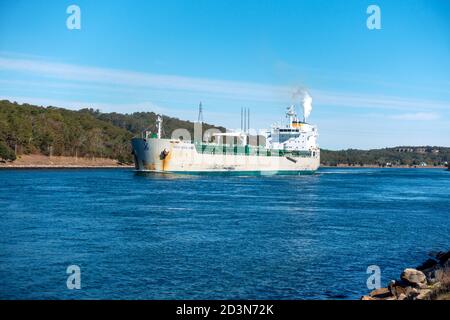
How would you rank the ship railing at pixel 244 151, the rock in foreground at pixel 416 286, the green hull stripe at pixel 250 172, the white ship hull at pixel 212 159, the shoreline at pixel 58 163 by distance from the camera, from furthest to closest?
the shoreline at pixel 58 163 < the ship railing at pixel 244 151 < the green hull stripe at pixel 250 172 < the white ship hull at pixel 212 159 < the rock in foreground at pixel 416 286

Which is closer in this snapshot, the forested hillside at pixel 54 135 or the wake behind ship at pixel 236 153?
the wake behind ship at pixel 236 153

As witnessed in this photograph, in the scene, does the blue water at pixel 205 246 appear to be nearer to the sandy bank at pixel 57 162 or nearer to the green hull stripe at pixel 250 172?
the green hull stripe at pixel 250 172

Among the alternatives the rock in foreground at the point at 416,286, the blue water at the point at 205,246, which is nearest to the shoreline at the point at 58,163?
the blue water at the point at 205,246

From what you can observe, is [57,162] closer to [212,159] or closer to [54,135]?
[54,135]

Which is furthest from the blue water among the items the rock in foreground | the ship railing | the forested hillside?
the forested hillside

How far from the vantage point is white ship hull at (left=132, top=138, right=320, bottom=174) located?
8039cm

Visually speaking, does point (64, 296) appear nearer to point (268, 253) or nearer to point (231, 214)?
point (268, 253)

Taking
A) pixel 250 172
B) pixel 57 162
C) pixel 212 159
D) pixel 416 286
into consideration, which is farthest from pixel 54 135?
pixel 416 286

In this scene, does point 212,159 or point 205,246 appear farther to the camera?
point 212,159

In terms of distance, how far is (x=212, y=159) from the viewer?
93250mm

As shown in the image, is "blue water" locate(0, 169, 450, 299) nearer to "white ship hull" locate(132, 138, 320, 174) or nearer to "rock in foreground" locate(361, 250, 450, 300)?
"rock in foreground" locate(361, 250, 450, 300)

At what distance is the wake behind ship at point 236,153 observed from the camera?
8100cm

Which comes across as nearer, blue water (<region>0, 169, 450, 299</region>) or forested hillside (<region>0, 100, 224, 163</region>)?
blue water (<region>0, 169, 450, 299</region>)

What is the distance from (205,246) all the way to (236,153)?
74.4 metres
